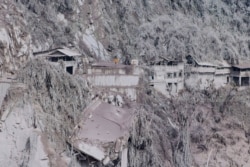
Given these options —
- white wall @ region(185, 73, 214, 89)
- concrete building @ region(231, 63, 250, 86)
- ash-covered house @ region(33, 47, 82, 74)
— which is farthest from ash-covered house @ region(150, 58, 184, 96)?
ash-covered house @ region(33, 47, 82, 74)

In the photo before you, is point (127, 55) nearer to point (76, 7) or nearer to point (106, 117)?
point (76, 7)

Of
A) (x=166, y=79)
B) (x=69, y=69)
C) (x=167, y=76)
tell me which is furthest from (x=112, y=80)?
(x=167, y=76)

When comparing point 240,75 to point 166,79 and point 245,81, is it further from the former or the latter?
point 166,79

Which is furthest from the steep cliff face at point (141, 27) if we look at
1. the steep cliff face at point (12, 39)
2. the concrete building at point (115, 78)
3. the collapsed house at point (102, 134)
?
the collapsed house at point (102, 134)

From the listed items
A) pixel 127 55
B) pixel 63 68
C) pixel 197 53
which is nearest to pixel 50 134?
pixel 63 68

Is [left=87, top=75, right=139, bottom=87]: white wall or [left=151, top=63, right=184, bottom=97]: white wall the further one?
[left=151, top=63, right=184, bottom=97]: white wall

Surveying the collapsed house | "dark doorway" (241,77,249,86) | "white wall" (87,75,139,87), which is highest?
"white wall" (87,75,139,87)

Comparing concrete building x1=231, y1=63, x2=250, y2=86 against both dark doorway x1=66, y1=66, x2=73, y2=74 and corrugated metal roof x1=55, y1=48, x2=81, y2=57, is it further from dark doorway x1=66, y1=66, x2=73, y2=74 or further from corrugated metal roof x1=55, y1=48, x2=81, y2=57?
dark doorway x1=66, y1=66, x2=73, y2=74

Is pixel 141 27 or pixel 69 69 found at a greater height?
pixel 141 27
